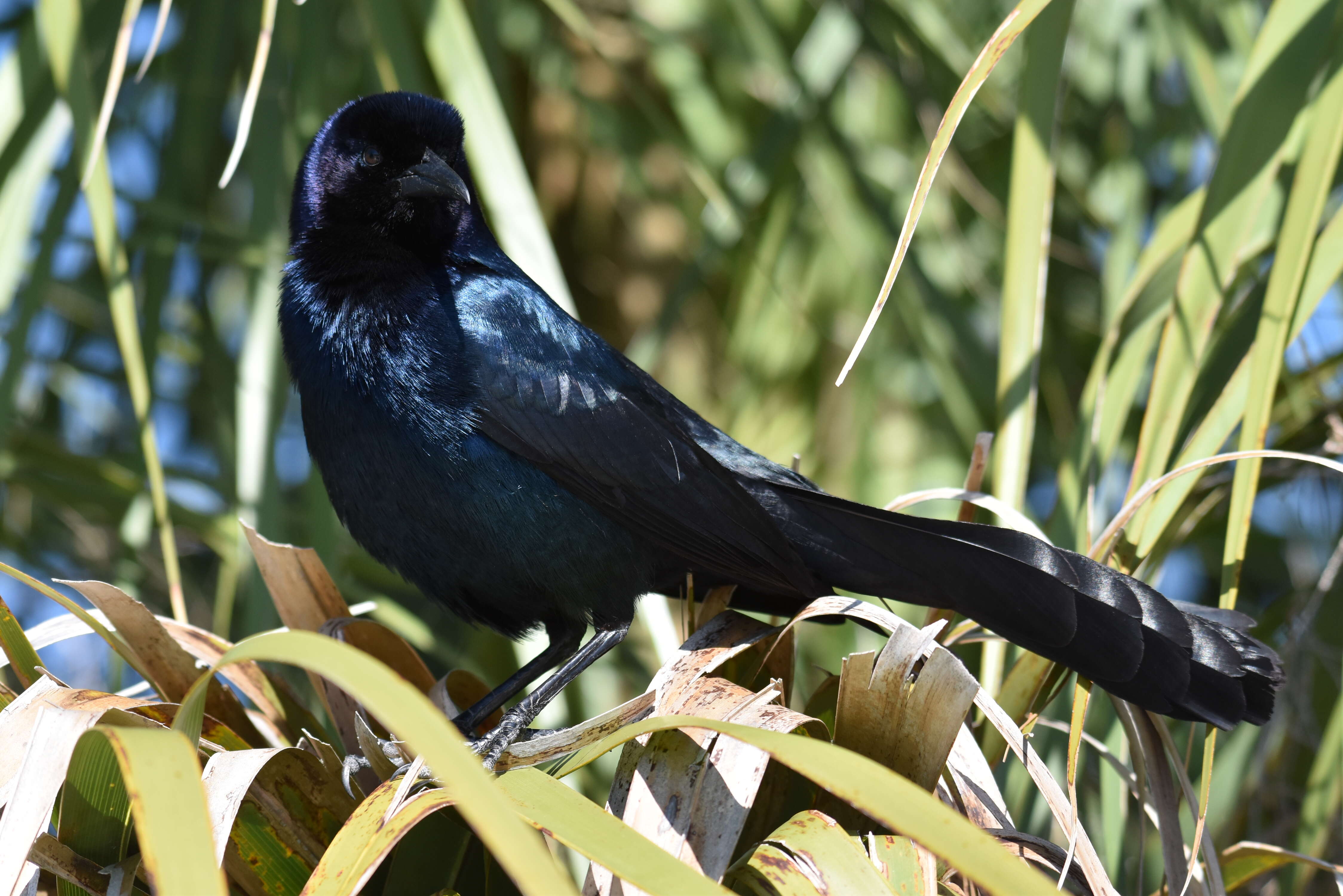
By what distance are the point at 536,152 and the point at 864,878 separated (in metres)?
3.01

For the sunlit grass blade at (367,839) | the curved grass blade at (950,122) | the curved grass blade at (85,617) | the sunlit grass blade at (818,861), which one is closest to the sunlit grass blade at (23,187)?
the curved grass blade at (85,617)

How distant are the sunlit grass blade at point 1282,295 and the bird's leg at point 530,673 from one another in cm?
115

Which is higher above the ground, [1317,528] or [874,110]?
[874,110]

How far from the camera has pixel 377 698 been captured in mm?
731

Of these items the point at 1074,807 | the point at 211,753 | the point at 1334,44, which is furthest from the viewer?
the point at 1334,44

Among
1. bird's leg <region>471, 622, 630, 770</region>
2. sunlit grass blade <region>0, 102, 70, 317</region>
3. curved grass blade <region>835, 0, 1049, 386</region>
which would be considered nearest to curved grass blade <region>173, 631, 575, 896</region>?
curved grass blade <region>835, 0, 1049, 386</region>

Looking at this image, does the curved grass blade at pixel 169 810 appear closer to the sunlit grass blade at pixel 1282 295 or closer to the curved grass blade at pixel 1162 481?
the curved grass blade at pixel 1162 481

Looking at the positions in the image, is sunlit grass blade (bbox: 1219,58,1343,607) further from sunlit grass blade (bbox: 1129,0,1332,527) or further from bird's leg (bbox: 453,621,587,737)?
bird's leg (bbox: 453,621,587,737)

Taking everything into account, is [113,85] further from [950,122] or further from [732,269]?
[732,269]

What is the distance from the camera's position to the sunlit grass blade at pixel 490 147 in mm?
2031

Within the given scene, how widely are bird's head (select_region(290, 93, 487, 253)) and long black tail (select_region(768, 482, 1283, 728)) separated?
1171 mm

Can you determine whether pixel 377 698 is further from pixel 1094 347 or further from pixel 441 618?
pixel 1094 347

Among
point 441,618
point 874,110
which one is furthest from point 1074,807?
point 874,110

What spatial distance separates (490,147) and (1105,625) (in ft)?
4.44
